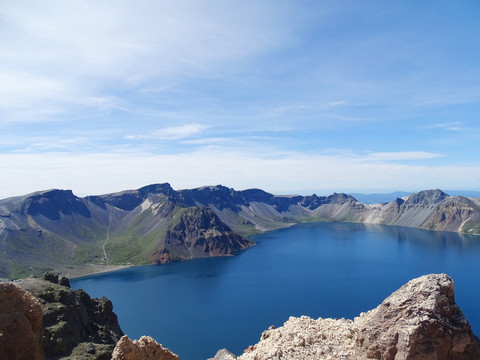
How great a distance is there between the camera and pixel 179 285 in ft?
509

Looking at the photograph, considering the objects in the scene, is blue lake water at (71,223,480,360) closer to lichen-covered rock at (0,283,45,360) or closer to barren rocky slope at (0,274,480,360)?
barren rocky slope at (0,274,480,360)

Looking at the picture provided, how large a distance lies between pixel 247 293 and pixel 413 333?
121 metres

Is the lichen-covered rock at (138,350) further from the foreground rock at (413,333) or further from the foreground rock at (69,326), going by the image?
the foreground rock at (69,326)

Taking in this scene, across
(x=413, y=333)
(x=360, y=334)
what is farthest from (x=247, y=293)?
(x=413, y=333)

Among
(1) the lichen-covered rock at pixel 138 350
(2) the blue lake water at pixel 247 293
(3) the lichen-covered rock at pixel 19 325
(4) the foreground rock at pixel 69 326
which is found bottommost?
(2) the blue lake water at pixel 247 293

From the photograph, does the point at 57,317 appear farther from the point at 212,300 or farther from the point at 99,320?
the point at 212,300

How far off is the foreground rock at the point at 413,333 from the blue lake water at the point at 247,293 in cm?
6072

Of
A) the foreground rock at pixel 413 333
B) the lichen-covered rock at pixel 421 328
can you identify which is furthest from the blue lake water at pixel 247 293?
the lichen-covered rock at pixel 421 328

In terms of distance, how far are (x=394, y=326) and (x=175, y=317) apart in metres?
100

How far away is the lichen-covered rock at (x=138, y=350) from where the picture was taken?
1748cm

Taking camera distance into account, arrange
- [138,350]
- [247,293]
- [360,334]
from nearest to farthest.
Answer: [138,350] → [360,334] → [247,293]

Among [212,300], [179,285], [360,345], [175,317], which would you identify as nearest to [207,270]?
[179,285]

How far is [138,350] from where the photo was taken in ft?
58.4

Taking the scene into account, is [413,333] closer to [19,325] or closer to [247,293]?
[19,325]
